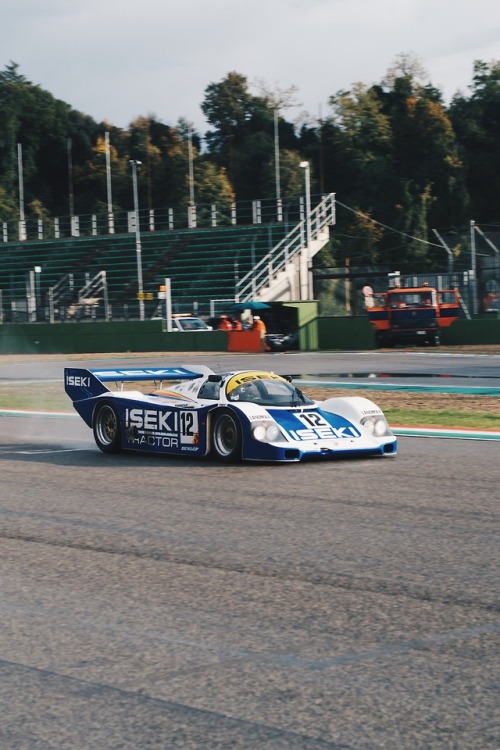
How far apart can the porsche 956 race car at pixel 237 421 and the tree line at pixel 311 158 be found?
45272mm

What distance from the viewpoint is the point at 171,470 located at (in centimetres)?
1149

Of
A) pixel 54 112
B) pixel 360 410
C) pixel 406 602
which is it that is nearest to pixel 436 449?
pixel 360 410

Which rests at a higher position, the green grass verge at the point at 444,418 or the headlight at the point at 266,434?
the headlight at the point at 266,434

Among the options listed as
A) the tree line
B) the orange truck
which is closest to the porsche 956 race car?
the orange truck

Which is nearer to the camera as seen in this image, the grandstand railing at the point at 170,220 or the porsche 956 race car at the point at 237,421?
the porsche 956 race car at the point at 237,421

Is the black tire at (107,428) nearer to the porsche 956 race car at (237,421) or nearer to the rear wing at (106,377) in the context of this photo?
the porsche 956 race car at (237,421)

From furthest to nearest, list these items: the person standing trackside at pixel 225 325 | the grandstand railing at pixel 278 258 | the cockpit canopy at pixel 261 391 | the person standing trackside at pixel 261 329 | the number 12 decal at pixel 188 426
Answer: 1. the grandstand railing at pixel 278 258
2. the person standing trackside at pixel 225 325
3. the person standing trackside at pixel 261 329
4. the number 12 decal at pixel 188 426
5. the cockpit canopy at pixel 261 391

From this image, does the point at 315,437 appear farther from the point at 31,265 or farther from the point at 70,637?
the point at 31,265

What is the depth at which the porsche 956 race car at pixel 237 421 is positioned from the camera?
11.3 meters

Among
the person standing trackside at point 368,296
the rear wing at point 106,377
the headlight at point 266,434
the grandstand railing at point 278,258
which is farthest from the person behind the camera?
the grandstand railing at point 278,258

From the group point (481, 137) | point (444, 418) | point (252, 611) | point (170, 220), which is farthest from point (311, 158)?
point (252, 611)

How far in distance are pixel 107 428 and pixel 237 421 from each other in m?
2.21

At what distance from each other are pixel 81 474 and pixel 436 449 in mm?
4013

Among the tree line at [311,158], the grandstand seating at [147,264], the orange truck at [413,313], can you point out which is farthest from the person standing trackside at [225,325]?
the tree line at [311,158]
